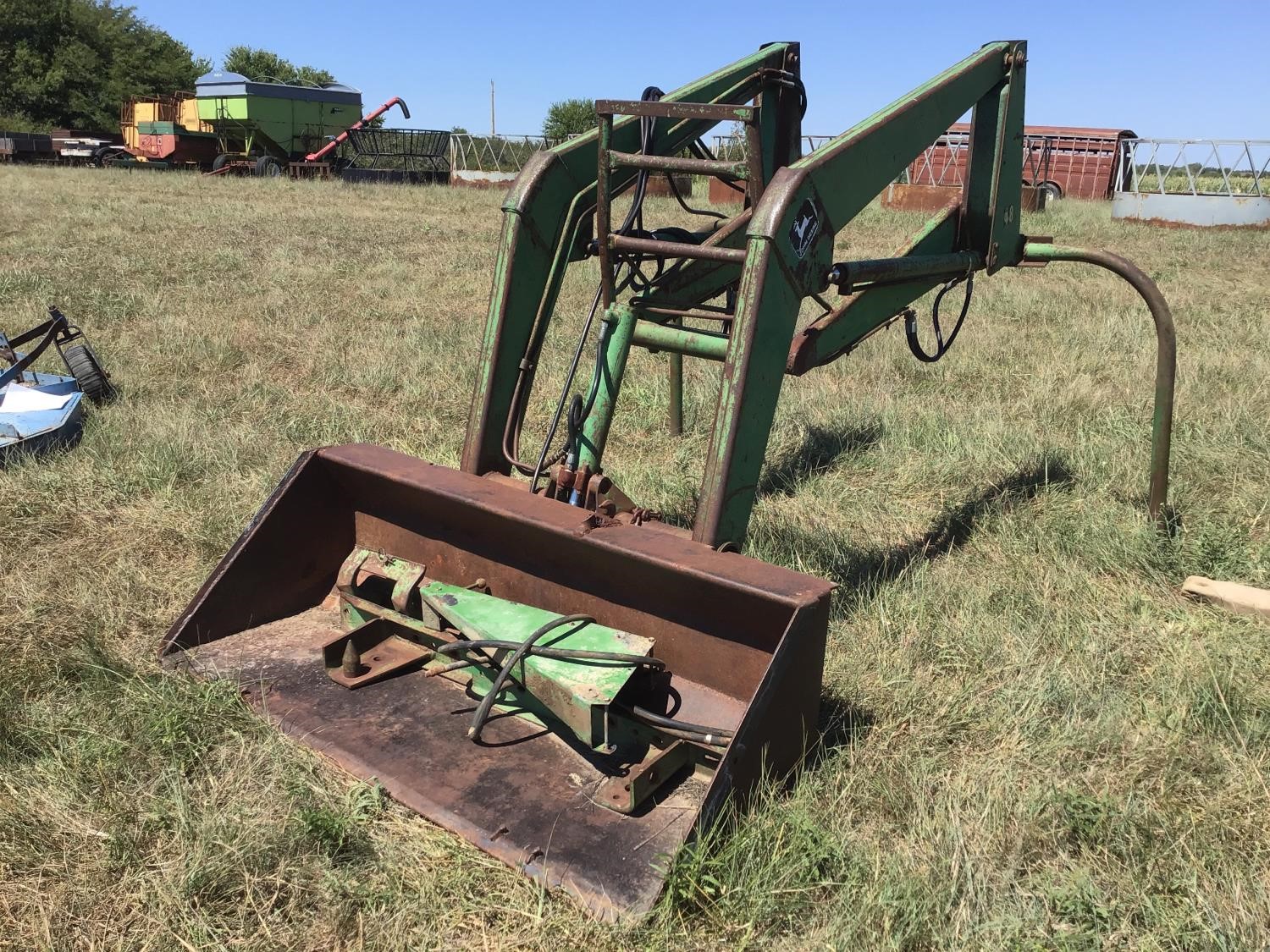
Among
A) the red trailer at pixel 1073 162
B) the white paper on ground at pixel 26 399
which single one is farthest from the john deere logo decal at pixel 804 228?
the red trailer at pixel 1073 162

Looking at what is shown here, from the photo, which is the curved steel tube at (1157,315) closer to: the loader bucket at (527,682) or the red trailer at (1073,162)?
the loader bucket at (527,682)

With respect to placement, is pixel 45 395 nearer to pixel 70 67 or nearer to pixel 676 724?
pixel 676 724

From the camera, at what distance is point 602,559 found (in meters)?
2.74

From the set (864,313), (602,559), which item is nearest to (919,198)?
(864,313)

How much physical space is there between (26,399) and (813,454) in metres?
3.93

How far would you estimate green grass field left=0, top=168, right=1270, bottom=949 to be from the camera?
2.12 meters

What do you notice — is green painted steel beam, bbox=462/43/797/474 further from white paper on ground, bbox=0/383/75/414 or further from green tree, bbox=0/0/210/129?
green tree, bbox=0/0/210/129

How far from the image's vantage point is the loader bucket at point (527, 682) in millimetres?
2270

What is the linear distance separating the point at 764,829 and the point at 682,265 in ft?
6.10

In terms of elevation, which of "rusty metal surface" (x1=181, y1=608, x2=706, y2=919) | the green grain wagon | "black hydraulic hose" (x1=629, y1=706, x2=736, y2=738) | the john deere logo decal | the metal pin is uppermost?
the green grain wagon

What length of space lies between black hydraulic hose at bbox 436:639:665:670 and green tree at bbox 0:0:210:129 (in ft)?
150

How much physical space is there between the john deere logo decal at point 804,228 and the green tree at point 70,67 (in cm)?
4571

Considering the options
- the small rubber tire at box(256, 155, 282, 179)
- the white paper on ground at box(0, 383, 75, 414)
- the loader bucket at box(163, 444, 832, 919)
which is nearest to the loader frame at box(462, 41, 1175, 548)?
the loader bucket at box(163, 444, 832, 919)

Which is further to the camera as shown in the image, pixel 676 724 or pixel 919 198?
pixel 919 198
